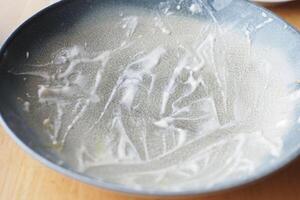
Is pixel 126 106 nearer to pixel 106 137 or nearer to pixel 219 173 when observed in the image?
pixel 106 137

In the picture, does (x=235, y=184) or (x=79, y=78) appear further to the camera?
(x=79, y=78)

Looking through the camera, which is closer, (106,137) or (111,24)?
(106,137)

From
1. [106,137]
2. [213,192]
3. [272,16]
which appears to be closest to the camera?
[213,192]

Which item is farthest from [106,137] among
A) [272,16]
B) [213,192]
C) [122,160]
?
[272,16]

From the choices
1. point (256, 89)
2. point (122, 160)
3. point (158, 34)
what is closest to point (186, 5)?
point (158, 34)

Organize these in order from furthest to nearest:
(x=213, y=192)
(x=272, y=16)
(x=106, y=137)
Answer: (x=272, y=16) < (x=106, y=137) < (x=213, y=192)

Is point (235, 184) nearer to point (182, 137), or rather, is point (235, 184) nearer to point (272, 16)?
point (182, 137)

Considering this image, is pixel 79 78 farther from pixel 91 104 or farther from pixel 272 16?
pixel 272 16
